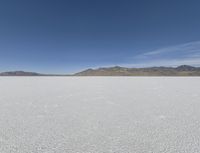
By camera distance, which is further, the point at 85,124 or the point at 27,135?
the point at 85,124

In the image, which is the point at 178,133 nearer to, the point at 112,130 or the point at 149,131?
the point at 149,131

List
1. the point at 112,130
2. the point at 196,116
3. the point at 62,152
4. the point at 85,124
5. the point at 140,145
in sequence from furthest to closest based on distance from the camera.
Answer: the point at 196,116 < the point at 85,124 < the point at 112,130 < the point at 140,145 < the point at 62,152

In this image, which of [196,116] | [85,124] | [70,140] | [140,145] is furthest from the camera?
[196,116]

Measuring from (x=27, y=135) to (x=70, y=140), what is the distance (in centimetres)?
65

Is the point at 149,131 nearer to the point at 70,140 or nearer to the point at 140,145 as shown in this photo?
the point at 140,145

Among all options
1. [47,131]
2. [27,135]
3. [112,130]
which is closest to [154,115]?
[112,130]

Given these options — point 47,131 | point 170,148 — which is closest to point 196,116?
point 170,148

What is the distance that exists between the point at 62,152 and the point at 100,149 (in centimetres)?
42

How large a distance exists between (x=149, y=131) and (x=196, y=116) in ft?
4.47

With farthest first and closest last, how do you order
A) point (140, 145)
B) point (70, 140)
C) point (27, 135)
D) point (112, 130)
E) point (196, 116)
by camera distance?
point (196, 116) → point (112, 130) → point (27, 135) → point (70, 140) → point (140, 145)

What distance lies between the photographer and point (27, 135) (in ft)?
8.07

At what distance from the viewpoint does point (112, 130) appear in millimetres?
2656

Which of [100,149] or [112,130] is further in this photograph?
[112,130]

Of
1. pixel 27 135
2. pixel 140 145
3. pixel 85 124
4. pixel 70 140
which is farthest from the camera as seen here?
pixel 85 124
